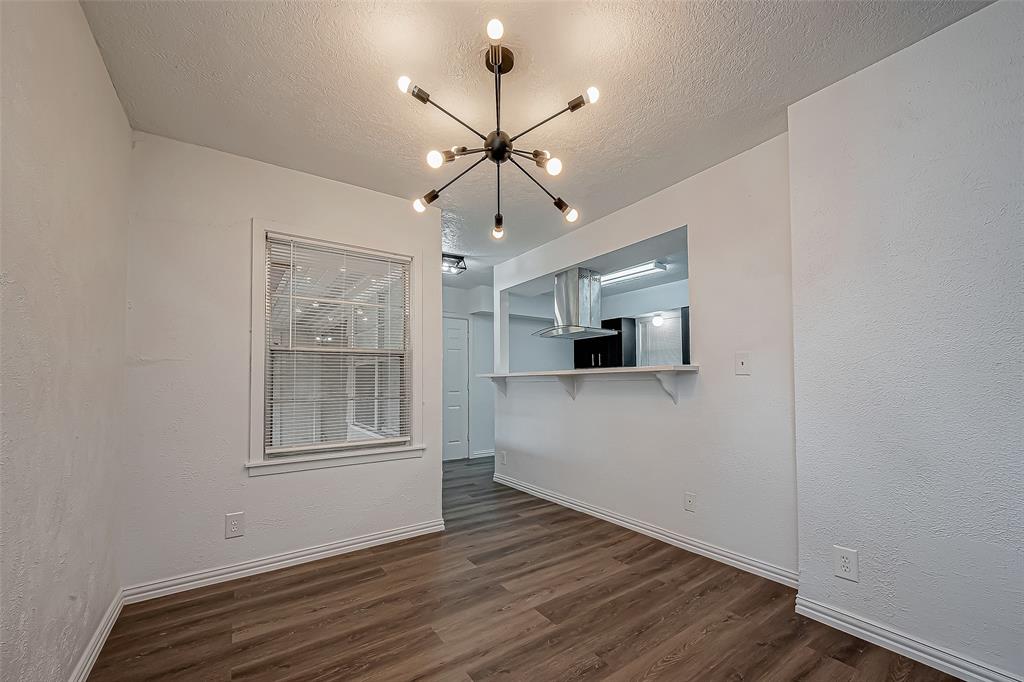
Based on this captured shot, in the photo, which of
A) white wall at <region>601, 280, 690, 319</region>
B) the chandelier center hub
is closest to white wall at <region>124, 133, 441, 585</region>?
the chandelier center hub

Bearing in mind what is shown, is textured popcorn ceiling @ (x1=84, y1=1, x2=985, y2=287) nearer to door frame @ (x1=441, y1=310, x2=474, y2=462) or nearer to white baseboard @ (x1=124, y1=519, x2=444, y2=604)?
white baseboard @ (x1=124, y1=519, x2=444, y2=604)

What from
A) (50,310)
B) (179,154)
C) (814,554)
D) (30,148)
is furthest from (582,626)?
(179,154)

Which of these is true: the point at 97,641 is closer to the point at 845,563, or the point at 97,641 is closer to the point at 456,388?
the point at 845,563

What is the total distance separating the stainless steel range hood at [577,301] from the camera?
4078 mm

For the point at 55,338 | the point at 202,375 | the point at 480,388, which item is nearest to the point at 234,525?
the point at 202,375

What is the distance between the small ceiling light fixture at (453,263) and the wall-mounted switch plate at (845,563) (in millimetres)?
3837

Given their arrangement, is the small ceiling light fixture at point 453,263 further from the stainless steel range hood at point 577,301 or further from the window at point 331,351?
the window at point 331,351

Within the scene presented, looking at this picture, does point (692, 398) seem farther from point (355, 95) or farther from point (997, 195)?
point (355, 95)

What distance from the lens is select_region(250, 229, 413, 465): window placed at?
8.84 ft

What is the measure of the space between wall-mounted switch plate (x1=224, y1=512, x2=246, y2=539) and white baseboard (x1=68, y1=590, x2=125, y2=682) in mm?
481

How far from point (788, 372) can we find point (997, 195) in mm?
1085

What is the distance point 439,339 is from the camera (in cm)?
337

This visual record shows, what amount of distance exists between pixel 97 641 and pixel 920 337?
3.57 metres

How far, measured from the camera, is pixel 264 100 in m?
2.12
